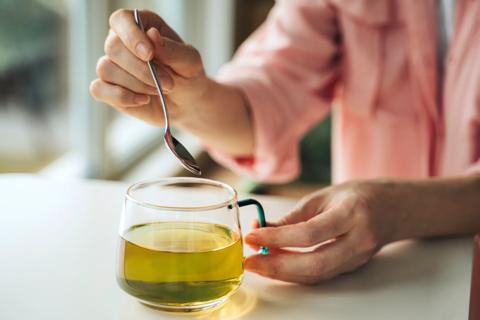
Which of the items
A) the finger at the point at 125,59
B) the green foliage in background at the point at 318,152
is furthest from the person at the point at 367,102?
the green foliage in background at the point at 318,152

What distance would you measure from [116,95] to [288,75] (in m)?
0.55

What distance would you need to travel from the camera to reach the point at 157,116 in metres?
0.92

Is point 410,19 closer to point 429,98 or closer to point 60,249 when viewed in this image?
point 429,98

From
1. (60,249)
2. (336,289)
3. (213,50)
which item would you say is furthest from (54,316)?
(213,50)

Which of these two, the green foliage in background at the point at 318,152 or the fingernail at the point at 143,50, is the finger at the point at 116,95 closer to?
the fingernail at the point at 143,50

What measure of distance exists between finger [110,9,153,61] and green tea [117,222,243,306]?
174 millimetres

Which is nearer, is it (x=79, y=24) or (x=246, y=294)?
(x=246, y=294)

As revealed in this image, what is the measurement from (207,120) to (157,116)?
16cm

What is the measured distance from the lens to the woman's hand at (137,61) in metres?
0.74

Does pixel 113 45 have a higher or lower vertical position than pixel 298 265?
higher

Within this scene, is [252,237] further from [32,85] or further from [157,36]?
[32,85]

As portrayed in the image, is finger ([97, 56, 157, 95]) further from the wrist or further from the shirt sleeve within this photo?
the shirt sleeve

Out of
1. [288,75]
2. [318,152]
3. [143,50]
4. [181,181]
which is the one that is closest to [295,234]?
[181,181]

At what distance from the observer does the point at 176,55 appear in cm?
79
